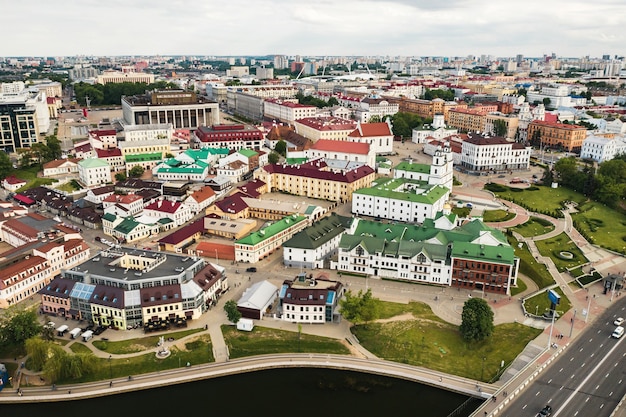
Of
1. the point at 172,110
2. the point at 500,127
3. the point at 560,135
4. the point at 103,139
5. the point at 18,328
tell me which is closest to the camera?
the point at 18,328

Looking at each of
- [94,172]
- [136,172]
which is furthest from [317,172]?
[94,172]

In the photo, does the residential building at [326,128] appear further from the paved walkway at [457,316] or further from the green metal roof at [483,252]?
the green metal roof at [483,252]

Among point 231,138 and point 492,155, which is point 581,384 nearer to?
point 492,155

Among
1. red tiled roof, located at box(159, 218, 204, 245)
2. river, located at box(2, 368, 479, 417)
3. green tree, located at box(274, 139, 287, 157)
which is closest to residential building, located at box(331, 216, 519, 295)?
river, located at box(2, 368, 479, 417)

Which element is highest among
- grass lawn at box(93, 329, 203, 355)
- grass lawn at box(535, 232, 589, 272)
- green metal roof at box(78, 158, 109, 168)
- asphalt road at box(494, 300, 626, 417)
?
green metal roof at box(78, 158, 109, 168)

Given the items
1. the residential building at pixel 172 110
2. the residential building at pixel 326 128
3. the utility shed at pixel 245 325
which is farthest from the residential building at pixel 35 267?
the residential building at pixel 172 110

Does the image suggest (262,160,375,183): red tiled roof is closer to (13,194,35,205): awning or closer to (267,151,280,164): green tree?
(267,151,280,164): green tree

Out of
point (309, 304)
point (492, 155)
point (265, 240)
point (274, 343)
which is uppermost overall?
point (492, 155)
